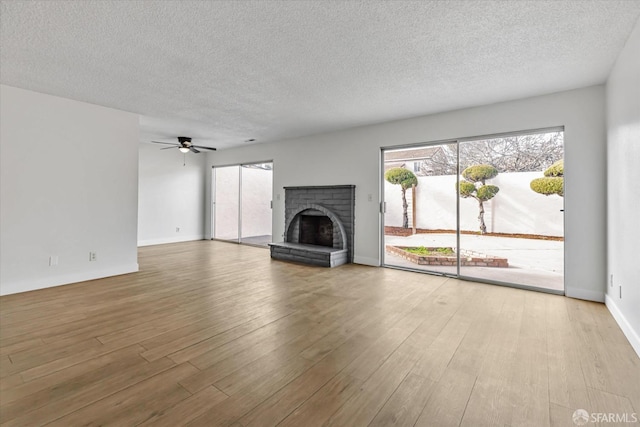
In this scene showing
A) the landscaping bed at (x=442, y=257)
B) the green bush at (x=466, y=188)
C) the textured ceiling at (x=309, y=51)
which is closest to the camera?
the textured ceiling at (x=309, y=51)

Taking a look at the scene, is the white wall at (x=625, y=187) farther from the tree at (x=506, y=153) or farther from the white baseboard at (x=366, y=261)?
the white baseboard at (x=366, y=261)

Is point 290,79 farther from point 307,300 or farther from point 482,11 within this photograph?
point 307,300

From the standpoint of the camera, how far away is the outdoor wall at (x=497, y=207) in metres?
3.91

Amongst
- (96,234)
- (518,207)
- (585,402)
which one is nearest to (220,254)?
(96,234)

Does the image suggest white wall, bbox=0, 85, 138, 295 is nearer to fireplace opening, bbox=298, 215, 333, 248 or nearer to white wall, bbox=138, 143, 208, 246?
white wall, bbox=138, 143, 208, 246

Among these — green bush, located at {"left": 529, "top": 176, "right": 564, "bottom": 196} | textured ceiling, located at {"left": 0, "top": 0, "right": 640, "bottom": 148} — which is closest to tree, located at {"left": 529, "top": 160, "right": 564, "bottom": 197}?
green bush, located at {"left": 529, "top": 176, "right": 564, "bottom": 196}

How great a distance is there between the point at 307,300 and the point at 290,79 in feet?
8.41

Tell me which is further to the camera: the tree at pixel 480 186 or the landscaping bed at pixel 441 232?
the tree at pixel 480 186

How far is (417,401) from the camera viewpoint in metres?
1.67

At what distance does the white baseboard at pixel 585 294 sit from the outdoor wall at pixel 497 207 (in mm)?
716

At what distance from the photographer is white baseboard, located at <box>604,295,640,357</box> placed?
2.26 m

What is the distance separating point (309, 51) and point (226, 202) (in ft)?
20.6

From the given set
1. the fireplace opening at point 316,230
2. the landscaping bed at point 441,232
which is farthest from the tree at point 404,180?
the fireplace opening at point 316,230

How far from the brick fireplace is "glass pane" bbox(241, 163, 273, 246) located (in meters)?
1.01
